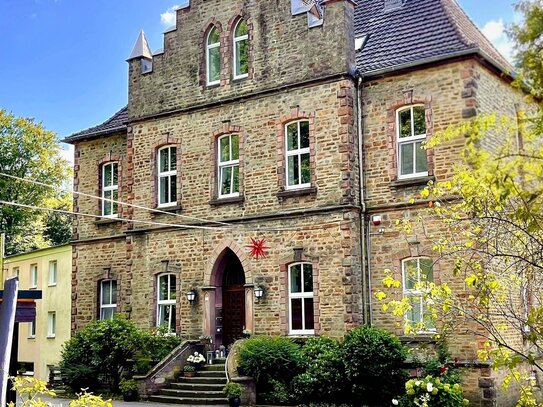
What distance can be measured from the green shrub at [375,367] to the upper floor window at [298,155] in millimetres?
5019

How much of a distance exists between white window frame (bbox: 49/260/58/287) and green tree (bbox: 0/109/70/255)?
15615 millimetres

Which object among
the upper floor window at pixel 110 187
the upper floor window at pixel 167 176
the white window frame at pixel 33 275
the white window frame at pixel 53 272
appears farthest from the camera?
the white window frame at pixel 33 275

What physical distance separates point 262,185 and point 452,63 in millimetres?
6102

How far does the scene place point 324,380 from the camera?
18.7m

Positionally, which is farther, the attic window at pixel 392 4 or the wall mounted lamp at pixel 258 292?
the attic window at pixel 392 4

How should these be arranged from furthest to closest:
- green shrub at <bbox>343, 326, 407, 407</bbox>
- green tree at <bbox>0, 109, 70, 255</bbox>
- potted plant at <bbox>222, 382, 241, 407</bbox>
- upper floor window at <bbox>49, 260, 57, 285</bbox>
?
1. green tree at <bbox>0, 109, 70, 255</bbox>
2. upper floor window at <bbox>49, 260, 57, 285</bbox>
3. potted plant at <bbox>222, 382, 241, 407</bbox>
4. green shrub at <bbox>343, 326, 407, 407</bbox>

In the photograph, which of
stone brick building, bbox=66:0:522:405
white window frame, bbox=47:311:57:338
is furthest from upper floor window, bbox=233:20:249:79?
white window frame, bbox=47:311:57:338

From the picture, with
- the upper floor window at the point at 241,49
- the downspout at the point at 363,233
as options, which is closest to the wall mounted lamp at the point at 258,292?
the downspout at the point at 363,233

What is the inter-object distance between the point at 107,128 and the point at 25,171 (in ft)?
71.0

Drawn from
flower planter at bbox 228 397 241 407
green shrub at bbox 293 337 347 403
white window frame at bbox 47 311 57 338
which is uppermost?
white window frame at bbox 47 311 57 338

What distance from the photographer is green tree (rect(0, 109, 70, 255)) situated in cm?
4681

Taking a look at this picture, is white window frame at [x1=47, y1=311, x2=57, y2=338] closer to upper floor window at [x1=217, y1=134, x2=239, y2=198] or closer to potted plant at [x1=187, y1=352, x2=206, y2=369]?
potted plant at [x1=187, y1=352, x2=206, y2=369]

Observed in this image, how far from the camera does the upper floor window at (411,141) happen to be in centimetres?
2029

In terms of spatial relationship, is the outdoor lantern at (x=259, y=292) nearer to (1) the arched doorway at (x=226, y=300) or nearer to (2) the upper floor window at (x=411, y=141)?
(1) the arched doorway at (x=226, y=300)
